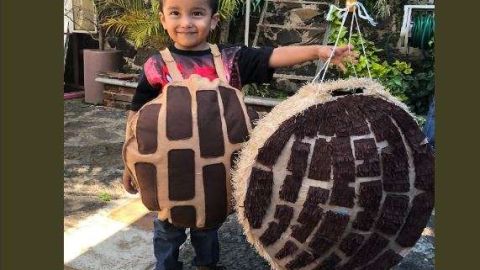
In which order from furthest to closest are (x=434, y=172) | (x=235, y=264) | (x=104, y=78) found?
1. (x=104, y=78)
2. (x=235, y=264)
3. (x=434, y=172)

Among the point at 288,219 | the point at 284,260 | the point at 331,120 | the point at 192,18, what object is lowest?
the point at 284,260

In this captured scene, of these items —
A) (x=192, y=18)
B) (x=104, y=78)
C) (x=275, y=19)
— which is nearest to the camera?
(x=192, y=18)

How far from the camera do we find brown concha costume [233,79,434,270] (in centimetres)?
178

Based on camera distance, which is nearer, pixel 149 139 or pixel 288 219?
pixel 288 219

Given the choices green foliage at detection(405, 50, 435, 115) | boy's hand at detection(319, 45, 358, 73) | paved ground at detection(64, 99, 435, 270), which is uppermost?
boy's hand at detection(319, 45, 358, 73)

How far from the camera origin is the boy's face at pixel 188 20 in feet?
7.06

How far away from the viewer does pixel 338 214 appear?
5.87ft

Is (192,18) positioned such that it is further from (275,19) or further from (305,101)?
(275,19)

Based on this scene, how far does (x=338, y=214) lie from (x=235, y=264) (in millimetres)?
1101

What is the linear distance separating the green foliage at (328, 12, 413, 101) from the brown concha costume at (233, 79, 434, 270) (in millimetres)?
3237

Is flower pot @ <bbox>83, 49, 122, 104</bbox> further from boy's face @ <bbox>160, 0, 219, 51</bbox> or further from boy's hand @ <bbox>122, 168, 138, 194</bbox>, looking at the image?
boy's face @ <bbox>160, 0, 219, 51</bbox>

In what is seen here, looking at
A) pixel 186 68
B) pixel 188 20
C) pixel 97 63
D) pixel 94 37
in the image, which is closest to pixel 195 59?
pixel 186 68

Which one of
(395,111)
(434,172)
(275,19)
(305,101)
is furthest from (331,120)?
(275,19)

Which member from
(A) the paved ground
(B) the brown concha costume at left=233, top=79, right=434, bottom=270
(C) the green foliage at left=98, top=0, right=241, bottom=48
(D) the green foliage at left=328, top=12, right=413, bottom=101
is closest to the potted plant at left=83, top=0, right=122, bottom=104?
(C) the green foliage at left=98, top=0, right=241, bottom=48
